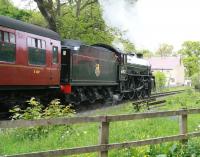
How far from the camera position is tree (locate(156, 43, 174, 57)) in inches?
5797

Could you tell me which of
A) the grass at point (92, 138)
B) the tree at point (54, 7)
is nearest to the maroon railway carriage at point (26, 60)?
the grass at point (92, 138)

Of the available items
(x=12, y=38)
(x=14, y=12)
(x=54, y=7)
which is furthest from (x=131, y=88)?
(x=12, y=38)

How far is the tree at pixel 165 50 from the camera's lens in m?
147

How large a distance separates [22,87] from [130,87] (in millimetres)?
15032

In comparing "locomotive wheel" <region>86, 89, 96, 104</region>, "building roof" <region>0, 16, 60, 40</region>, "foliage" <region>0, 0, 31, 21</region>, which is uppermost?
"foliage" <region>0, 0, 31, 21</region>

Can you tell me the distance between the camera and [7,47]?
47.8ft

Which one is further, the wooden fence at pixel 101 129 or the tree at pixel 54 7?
the tree at pixel 54 7

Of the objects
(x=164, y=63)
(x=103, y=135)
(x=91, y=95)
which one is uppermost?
(x=164, y=63)

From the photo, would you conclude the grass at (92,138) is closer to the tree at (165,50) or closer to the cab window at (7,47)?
the cab window at (7,47)

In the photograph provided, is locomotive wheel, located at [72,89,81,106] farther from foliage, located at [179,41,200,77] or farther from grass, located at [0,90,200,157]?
foliage, located at [179,41,200,77]

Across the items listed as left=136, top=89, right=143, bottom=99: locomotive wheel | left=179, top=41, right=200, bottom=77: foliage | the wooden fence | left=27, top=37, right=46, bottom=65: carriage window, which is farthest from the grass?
left=179, top=41, right=200, bottom=77: foliage

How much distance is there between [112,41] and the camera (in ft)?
126

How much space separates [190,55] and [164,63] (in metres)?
24.5

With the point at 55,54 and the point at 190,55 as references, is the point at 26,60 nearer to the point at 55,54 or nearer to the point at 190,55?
the point at 55,54
